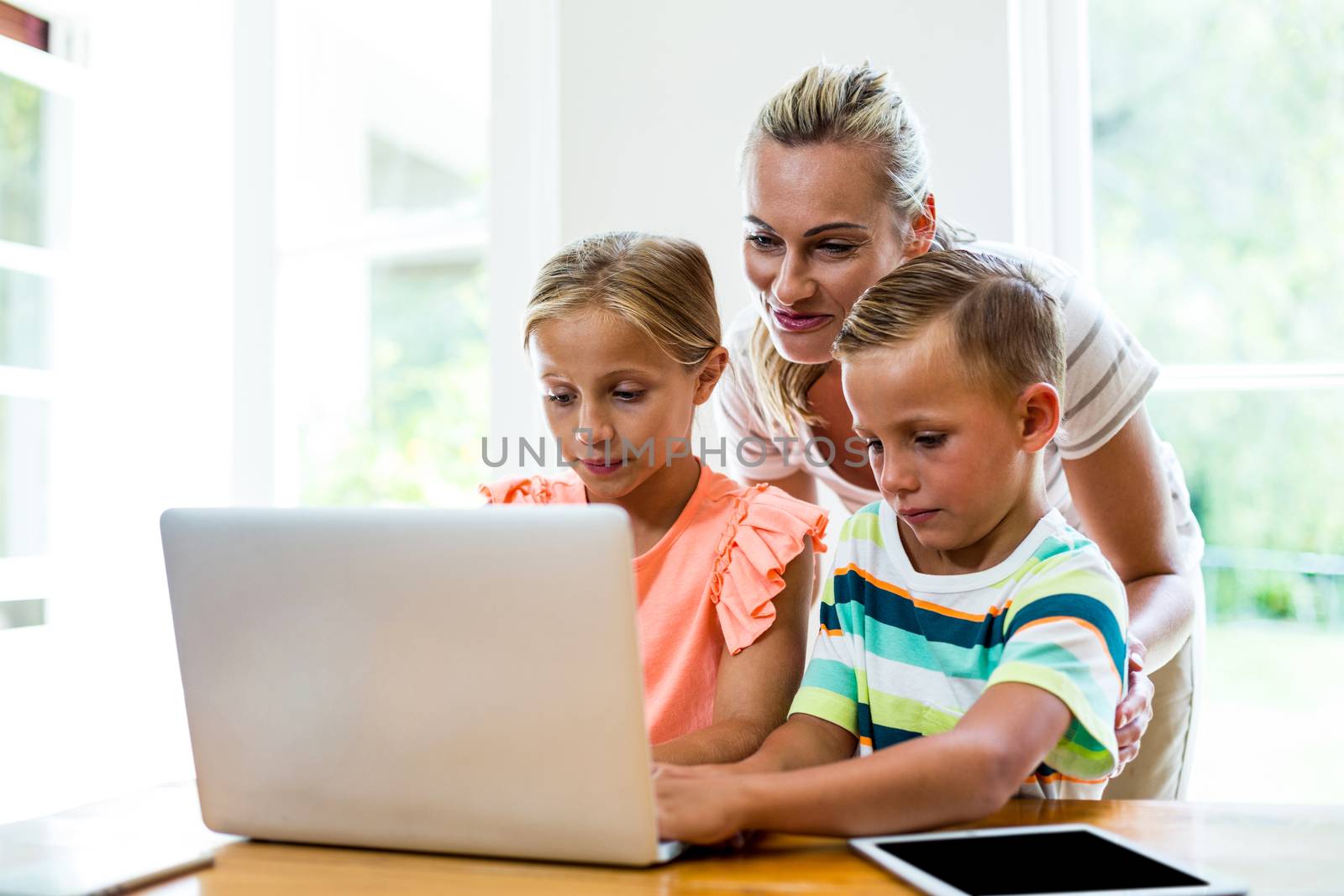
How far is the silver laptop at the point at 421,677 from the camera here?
736mm

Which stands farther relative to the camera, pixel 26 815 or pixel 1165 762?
pixel 26 815

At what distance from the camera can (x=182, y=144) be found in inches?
100

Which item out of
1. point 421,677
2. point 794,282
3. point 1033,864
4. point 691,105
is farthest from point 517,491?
point 691,105

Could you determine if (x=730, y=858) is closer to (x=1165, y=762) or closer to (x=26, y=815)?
(x=1165, y=762)

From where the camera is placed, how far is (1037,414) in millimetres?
1042

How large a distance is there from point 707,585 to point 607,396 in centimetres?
23

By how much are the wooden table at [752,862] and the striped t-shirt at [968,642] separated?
81 mm

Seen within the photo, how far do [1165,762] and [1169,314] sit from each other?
1.03 meters

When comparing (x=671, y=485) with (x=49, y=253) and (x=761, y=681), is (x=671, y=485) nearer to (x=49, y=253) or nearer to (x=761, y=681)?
(x=761, y=681)

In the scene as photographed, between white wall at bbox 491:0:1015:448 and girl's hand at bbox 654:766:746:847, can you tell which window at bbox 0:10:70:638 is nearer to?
white wall at bbox 491:0:1015:448

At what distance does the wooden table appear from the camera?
0.74 metres

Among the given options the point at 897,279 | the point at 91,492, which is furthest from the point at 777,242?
the point at 91,492

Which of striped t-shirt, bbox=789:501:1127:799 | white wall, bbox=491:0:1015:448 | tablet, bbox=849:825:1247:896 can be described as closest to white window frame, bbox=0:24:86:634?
white wall, bbox=491:0:1015:448

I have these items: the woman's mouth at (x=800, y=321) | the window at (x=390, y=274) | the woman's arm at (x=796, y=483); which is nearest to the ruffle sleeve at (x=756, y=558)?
the woman's mouth at (x=800, y=321)
